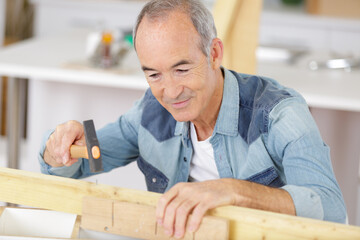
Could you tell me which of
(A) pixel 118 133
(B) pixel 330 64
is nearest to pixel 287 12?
(B) pixel 330 64

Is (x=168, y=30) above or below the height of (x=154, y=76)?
above

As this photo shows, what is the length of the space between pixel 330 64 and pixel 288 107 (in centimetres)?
154

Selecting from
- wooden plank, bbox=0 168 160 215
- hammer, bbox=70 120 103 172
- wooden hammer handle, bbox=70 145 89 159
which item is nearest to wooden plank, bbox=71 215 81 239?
wooden plank, bbox=0 168 160 215

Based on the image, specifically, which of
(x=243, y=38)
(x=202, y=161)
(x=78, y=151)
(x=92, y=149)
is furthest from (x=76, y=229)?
(x=243, y=38)

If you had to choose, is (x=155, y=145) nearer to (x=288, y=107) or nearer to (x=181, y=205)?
(x=288, y=107)

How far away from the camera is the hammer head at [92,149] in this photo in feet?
3.73

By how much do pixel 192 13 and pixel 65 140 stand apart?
425mm

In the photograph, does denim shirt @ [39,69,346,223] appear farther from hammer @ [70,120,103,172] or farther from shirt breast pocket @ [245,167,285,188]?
hammer @ [70,120,103,172]

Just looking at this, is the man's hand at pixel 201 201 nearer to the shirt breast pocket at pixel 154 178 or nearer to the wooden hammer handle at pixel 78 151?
the wooden hammer handle at pixel 78 151

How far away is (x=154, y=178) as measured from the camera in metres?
1.54

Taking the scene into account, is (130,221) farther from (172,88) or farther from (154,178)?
(154,178)

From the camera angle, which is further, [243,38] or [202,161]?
[243,38]

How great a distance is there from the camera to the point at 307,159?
120cm

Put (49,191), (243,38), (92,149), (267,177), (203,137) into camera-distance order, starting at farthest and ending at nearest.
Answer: (243,38) → (203,137) → (267,177) → (92,149) → (49,191)
